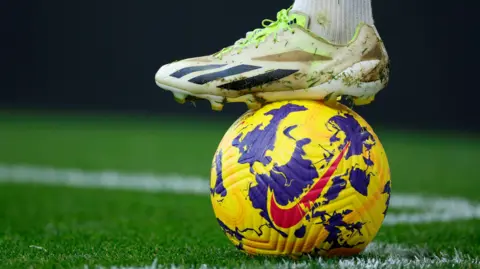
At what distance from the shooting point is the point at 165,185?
746cm

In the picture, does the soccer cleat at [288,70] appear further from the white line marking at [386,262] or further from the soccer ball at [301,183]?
the white line marking at [386,262]

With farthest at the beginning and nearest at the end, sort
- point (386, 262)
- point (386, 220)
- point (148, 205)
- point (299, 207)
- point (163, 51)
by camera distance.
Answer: point (163, 51) → point (148, 205) → point (386, 220) → point (386, 262) → point (299, 207)

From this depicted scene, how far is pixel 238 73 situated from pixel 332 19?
459 mm

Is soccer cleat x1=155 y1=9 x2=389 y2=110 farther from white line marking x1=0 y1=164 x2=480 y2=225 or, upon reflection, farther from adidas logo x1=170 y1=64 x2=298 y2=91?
white line marking x1=0 y1=164 x2=480 y2=225

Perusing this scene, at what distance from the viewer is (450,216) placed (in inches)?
213

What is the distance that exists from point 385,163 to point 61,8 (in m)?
13.4

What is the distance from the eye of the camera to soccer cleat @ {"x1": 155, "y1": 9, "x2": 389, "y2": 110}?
337 centimetres

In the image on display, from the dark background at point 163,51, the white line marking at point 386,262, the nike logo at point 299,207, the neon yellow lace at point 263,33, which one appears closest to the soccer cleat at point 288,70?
the neon yellow lace at point 263,33

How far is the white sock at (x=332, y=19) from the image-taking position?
3.49 m

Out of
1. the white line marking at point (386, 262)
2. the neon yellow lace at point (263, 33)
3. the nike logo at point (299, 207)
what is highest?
the neon yellow lace at point (263, 33)

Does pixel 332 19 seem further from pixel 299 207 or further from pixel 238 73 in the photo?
pixel 299 207

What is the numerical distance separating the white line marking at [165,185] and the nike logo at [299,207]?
1.99 meters

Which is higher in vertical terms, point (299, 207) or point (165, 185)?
point (299, 207)

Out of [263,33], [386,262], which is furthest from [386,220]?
[263,33]
